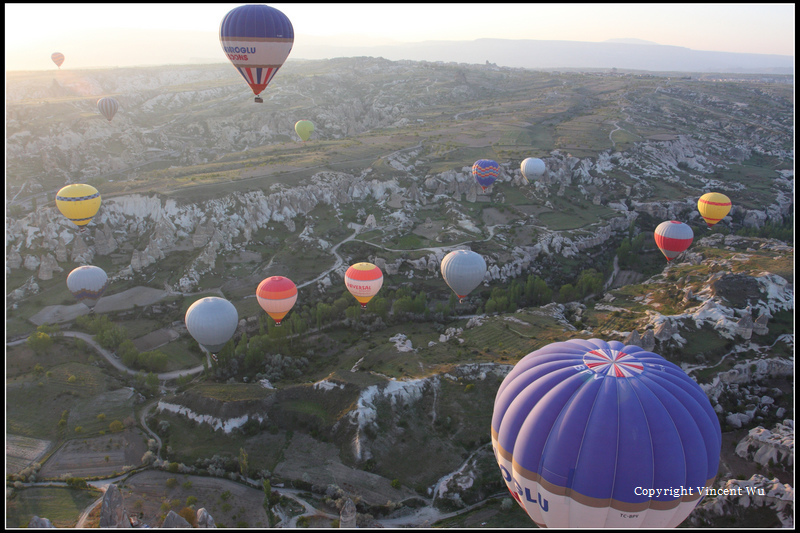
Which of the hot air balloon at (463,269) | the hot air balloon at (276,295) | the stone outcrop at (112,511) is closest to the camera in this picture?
the stone outcrop at (112,511)

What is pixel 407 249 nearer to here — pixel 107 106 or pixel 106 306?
pixel 106 306

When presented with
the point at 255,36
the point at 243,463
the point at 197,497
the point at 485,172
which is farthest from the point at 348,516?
the point at 485,172

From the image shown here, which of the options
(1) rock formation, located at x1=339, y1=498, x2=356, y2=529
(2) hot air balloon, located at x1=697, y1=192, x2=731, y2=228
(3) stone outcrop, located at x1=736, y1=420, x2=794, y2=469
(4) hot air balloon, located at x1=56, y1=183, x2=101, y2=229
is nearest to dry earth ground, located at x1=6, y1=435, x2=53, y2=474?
(1) rock formation, located at x1=339, y1=498, x2=356, y2=529

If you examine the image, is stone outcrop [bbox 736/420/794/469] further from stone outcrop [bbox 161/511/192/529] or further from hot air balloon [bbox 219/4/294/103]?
hot air balloon [bbox 219/4/294/103]

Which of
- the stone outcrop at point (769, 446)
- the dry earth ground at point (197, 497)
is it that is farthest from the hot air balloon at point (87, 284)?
the stone outcrop at point (769, 446)

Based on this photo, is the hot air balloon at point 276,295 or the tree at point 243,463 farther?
the hot air balloon at point 276,295

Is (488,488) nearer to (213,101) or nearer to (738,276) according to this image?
(738,276)

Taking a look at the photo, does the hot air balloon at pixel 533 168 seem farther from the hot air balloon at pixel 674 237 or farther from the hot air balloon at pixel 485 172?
the hot air balloon at pixel 674 237

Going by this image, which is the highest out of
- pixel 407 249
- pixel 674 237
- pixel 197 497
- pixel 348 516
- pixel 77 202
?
pixel 77 202
